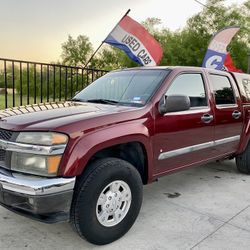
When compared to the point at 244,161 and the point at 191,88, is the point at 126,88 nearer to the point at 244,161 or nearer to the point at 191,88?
the point at 191,88

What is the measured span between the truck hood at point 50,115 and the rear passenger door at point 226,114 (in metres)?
1.69

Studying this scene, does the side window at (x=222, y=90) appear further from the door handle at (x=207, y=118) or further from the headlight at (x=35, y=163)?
the headlight at (x=35, y=163)

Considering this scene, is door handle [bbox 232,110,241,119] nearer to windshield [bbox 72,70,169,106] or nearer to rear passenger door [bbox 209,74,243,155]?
rear passenger door [bbox 209,74,243,155]

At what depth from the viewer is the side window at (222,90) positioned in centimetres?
454

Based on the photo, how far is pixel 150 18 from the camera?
39750 millimetres

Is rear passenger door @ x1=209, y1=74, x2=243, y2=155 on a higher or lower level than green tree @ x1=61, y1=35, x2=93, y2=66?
lower

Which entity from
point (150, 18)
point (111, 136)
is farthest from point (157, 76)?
point (150, 18)

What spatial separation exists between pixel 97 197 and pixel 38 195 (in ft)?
1.76

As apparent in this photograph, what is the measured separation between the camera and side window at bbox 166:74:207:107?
3892 mm

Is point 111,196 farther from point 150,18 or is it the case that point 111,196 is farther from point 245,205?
point 150,18

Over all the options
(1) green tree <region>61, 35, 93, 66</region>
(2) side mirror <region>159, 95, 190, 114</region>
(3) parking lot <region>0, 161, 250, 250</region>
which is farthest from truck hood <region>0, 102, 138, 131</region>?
(1) green tree <region>61, 35, 93, 66</region>

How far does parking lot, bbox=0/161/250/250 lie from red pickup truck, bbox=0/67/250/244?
1.01ft

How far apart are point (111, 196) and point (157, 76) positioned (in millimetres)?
1598

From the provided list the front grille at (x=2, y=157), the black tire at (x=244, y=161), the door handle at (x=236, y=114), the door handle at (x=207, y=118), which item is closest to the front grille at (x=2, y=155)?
the front grille at (x=2, y=157)
